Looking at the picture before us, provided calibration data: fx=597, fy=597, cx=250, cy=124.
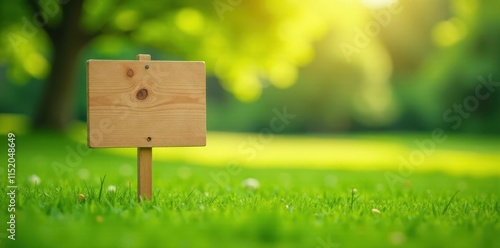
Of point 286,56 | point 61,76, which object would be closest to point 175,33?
point 286,56

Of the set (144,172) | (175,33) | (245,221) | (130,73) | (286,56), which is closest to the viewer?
(245,221)

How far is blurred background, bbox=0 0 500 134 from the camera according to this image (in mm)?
14695

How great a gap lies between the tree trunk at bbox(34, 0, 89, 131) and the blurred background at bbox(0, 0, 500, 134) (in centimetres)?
3

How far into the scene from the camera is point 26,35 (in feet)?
53.5

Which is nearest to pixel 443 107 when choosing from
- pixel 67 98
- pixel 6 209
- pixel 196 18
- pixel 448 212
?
pixel 196 18

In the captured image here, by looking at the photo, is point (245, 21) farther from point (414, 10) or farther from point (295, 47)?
point (414, 10)

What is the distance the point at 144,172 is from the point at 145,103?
0.52 m

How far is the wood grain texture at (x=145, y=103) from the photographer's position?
4117 mm

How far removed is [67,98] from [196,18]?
13.6 feet

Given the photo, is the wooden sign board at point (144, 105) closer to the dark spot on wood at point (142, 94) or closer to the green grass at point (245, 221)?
the dark spot on wood at point (142, 94)

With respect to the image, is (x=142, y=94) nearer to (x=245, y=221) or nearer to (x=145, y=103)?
(x=145, y=103)

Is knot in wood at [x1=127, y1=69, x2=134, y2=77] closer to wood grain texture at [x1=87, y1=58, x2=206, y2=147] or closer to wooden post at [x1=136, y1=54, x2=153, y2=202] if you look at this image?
wood grain texture at [x1=87, y1=58, x2=206, y2=147]

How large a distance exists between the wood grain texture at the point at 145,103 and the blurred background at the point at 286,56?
9495 millimetres

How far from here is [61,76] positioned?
15.7 m
